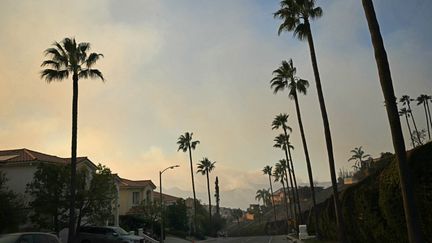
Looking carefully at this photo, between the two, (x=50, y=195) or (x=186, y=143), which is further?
(x=186, y=143)

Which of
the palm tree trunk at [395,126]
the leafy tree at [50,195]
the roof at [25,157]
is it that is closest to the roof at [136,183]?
the roof at [25,157]

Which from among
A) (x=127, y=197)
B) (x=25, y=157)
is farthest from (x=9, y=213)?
(x=127, y=197)

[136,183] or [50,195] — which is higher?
[136,183]

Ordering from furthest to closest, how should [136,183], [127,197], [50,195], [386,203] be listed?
[136,183] → [127,197] → [50,195] → [386,203]

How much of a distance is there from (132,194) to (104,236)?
36451 millimetres

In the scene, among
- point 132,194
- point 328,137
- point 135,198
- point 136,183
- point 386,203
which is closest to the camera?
point 386,203

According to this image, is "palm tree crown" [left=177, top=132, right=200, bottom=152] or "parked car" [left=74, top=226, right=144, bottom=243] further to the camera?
"palm tree crown" [left=177, top=132, right=200, bottom=152]

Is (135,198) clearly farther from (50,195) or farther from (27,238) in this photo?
(27,238)

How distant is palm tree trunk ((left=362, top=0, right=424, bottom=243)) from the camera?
480 inches

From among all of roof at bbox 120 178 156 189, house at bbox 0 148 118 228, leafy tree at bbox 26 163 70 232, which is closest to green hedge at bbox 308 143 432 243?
leafy tree at bbox 26 163 70 232

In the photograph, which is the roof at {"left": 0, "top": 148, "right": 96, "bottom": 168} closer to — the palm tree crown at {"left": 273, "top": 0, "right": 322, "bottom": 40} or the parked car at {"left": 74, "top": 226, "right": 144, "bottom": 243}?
the parked car at {"left": 74, "top": 226, "right": 144, "bottom": 243}

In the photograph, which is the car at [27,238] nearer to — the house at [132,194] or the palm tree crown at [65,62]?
the palm tree crown at [65,62]

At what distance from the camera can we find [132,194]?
6588 cm

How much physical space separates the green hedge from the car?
444 inches
